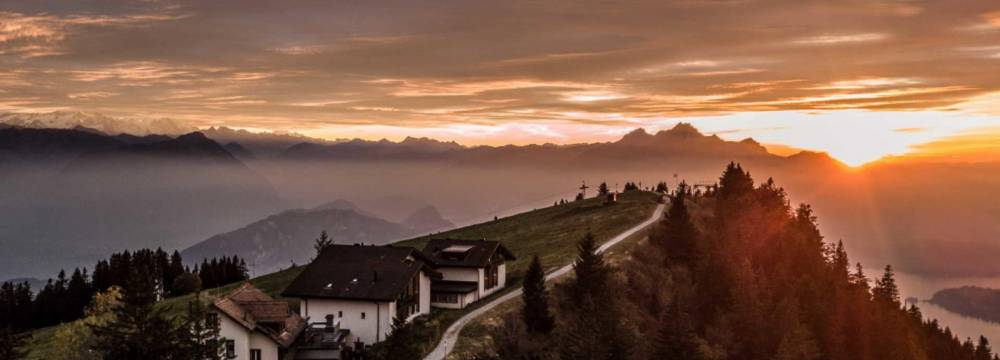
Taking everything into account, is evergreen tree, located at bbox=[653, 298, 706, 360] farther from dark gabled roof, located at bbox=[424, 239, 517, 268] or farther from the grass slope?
dark gabled roof, located at bbox=[424, 239, 517, 268]

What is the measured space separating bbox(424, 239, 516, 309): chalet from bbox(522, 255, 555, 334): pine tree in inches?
691

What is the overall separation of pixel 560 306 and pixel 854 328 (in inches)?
1446

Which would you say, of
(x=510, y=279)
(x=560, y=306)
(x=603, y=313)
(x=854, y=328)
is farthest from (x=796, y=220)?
(x=603, y=313)

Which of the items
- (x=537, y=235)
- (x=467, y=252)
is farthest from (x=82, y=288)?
(x=467, y=252)

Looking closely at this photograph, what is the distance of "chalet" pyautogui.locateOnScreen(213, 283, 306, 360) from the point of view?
7094 centimetres

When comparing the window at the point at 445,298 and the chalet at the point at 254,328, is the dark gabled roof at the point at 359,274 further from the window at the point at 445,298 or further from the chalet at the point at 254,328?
the chalet at the point at 254,328

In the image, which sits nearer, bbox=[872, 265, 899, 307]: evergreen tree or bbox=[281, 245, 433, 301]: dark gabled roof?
bbox=[281, 245, 433, 301]: dark gabled roof

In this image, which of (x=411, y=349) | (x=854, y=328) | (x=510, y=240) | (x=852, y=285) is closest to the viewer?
(x=411, y=349)

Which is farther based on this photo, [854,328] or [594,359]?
[854,328]

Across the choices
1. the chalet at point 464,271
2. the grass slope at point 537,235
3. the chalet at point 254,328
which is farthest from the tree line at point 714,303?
the chalet at point 254,328

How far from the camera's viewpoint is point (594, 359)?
57875 mm

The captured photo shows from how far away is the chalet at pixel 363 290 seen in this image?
78.9 metres

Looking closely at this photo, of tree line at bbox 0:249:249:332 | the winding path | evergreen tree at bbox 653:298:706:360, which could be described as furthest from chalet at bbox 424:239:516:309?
tree line at bbox 0:249:249:332

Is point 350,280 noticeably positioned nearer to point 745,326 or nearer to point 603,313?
point 603,313
